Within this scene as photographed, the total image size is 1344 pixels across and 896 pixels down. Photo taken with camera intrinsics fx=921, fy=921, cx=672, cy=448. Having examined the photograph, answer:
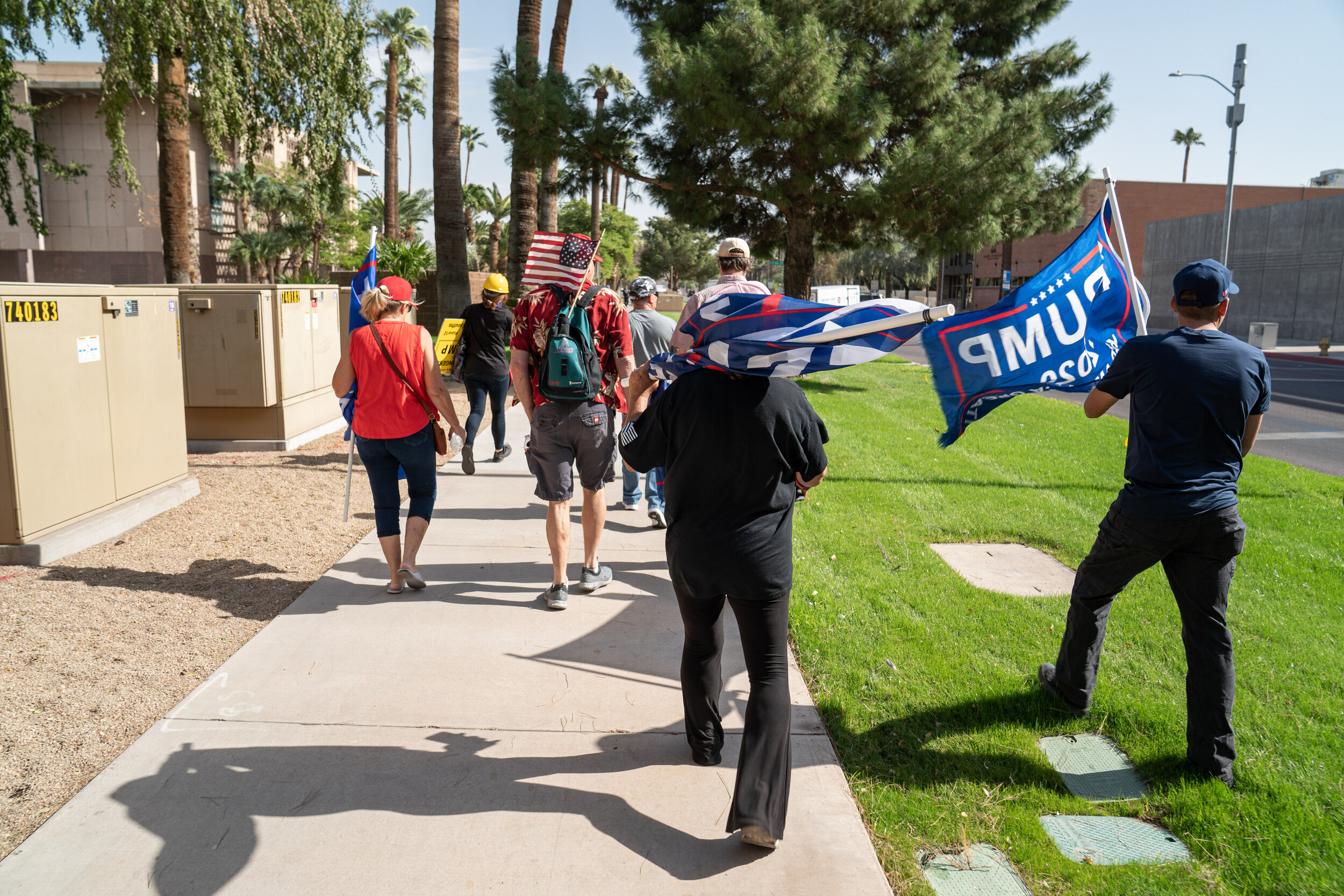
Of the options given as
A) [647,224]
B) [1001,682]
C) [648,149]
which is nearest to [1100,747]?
[1001,682]

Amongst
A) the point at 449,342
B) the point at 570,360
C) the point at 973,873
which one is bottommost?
the point at 973,873

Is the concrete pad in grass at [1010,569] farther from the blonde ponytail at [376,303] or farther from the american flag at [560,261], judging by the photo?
the blonde ponytail at [376,303]

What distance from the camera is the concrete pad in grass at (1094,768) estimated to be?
3455 millimetres

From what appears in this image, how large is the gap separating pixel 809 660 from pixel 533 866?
80.4 inches

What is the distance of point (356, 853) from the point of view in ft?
9.86

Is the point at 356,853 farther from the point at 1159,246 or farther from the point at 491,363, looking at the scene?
the point at 1159,246

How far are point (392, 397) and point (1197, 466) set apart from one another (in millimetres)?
3918

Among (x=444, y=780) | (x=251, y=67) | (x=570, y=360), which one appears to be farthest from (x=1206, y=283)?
(x=251, y=67)

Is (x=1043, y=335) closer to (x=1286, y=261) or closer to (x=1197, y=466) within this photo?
(x=1197, y=466)

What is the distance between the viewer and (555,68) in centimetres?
1845

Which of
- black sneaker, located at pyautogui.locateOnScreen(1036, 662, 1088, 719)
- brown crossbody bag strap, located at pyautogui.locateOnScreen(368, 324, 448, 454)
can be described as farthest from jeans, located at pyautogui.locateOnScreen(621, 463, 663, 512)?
black sneaker, located at pyautogui.locateOnScreen(1036, 662, 1088, 719)

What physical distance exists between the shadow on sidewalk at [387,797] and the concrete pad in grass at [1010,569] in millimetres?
2798

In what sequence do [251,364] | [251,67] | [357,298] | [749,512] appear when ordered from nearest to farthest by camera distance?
[749,512]
[357,298]
[251,364]
[251,67]

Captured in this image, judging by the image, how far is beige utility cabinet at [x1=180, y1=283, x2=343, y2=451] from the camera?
927cm
